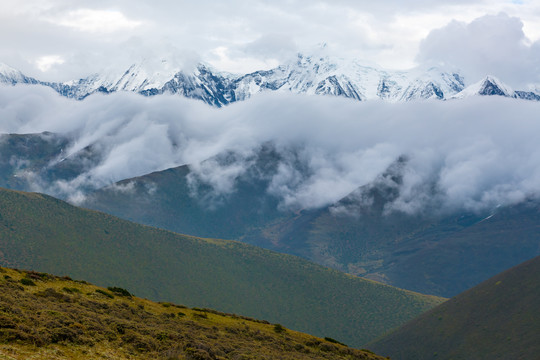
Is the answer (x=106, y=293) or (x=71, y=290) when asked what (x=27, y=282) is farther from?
(x=106, y=293)

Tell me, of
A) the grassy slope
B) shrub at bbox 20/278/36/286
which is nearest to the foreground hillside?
shrub at bbox 20/278/36/286

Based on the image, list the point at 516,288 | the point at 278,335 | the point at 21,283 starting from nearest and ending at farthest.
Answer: the point at 21,283
the point at 278,335
the point at 516,288

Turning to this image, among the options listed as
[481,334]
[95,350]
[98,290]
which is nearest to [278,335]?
[98,290]

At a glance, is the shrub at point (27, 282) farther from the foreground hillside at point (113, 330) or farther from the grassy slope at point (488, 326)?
the grassy slope at point (488, 326)

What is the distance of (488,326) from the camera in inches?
6383

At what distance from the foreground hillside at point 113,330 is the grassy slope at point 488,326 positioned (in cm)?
7818

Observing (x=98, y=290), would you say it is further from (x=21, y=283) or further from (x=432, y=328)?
(x=432, y=328)

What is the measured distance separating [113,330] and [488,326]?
440 ft

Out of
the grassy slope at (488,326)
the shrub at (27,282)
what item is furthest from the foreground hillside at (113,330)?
the grassy slope at (488,326)

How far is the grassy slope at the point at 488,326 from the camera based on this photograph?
14425cm

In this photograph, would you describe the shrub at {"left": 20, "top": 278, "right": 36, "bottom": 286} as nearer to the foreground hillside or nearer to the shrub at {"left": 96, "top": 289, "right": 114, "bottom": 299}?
the foreground hillside

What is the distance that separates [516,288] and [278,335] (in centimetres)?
11637

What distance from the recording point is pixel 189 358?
47.8m

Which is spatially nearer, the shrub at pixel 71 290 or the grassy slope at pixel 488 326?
the shrub at pixel 71 290
